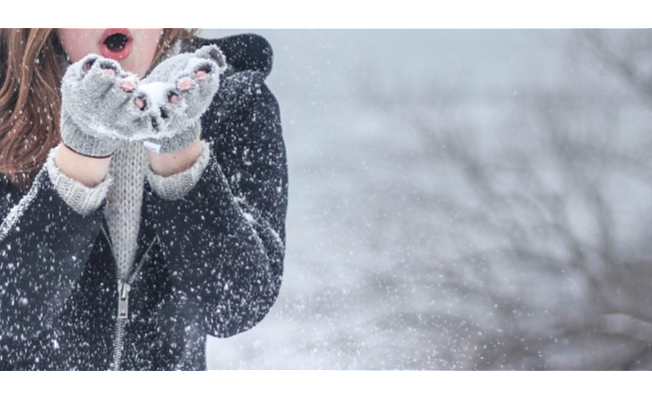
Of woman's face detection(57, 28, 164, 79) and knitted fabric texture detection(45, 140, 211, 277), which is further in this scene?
woman's face detection(57, 28, 164, 79)

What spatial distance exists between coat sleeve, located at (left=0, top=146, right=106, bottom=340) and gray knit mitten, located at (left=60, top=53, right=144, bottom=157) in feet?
0.25

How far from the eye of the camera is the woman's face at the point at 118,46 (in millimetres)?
904

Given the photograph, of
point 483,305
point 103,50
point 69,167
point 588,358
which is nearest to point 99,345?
point 69,167

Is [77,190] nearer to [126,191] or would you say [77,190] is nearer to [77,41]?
[126,191]

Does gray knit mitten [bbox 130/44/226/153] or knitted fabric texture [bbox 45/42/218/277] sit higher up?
gray knit mitten [bbox 130/44/226/153]

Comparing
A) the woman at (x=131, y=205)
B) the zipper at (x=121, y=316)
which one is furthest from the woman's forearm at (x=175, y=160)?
the zipper at (x=121, y=316)

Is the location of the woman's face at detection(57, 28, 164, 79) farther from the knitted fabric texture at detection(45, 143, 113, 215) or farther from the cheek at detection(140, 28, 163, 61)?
the knitted fabric texture at detection(45, 143, 113, 215)

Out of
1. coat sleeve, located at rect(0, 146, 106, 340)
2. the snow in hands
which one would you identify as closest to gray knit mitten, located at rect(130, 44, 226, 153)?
the snow in hands

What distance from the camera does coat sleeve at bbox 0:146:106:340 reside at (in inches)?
31.0

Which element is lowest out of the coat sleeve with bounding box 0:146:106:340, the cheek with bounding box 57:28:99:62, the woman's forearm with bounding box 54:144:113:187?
the coat sleeve with bounding box 0:146:106:340

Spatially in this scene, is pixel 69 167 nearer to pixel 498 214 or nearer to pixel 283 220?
pixel 283 220

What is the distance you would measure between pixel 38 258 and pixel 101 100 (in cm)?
17

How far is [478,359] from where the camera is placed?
17.1 ft

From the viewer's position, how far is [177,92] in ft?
2.42
